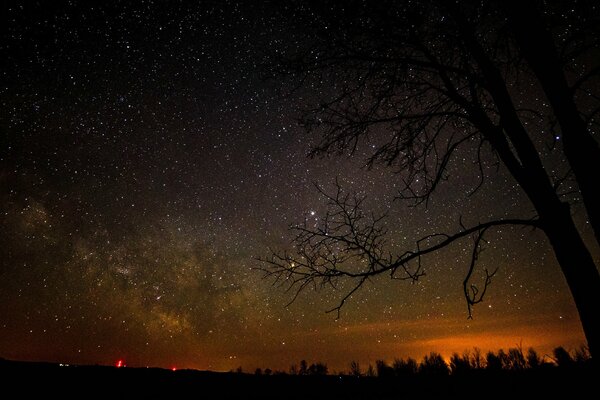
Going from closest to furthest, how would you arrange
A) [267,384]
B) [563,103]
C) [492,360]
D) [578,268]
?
[563,103], [578,268], [267,384], [492,360]

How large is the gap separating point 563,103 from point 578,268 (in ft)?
5.17

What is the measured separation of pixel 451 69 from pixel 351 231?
2.35m

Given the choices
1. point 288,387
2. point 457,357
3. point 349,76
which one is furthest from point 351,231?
point 457,357

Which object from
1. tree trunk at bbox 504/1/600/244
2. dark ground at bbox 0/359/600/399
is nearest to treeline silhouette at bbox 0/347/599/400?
dark ground at bbox 0/359/600/399

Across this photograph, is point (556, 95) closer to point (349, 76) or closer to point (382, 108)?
point (382, 108)

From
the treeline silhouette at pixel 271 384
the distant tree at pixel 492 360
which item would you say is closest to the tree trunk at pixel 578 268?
the treeline silhouette at pixel 271 384

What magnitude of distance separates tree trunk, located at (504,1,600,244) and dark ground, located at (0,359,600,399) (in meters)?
1.65

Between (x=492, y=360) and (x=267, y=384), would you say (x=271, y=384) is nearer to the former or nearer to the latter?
(x=267, y=384)

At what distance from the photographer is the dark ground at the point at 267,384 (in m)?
3.11

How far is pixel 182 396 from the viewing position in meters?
3.77

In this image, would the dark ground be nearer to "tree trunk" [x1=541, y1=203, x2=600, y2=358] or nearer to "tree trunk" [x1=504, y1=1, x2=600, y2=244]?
"tree trunk" [x1=541, y1=203, x2=600, y2=358]

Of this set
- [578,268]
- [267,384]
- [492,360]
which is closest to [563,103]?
[578,268]

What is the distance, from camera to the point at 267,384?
16.3 ft

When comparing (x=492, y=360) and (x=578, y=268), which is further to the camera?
(x=492, y=360)
